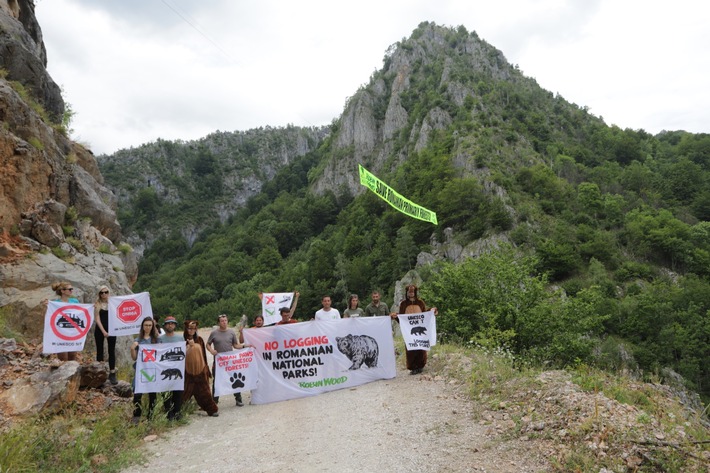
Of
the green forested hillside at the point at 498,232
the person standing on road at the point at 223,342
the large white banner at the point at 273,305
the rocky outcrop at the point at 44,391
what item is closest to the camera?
the rocky outcrop at the point at 44,391

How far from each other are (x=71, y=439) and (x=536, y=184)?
71795 mm

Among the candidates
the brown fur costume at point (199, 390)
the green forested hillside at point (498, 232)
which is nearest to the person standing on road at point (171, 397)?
the brown fur costume at point (199, 390)

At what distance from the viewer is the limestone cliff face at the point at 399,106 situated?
97750 millimetres

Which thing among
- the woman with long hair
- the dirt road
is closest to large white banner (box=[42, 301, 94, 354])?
the woman with long hair

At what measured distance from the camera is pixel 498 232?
54594mm

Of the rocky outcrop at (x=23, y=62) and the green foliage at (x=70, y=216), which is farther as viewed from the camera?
the rocky outcrop at (x=23, y=62)

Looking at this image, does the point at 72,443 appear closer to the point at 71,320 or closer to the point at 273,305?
the point at 71,320

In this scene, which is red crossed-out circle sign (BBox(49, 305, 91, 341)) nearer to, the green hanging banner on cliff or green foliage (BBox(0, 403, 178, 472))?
green foliage (BBox(0, 403, 178, 472))

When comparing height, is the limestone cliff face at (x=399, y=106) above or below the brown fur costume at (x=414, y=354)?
above

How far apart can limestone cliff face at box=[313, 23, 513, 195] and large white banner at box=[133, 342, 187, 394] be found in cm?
8632

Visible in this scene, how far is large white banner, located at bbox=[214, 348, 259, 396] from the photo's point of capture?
7.73m

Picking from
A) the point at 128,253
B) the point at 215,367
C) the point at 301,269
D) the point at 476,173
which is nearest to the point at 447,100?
the point at 476,173

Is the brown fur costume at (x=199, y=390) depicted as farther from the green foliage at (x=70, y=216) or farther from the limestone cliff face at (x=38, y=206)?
the green foliage at (x=70, y=216)

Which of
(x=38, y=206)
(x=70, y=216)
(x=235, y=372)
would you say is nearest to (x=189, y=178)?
(x=70, y=216)
